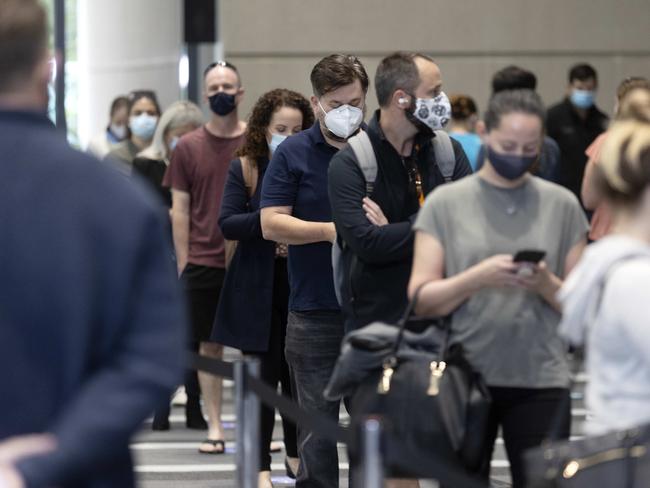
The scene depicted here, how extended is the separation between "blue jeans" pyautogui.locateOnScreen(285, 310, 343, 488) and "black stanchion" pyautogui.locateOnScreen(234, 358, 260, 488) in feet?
5.09

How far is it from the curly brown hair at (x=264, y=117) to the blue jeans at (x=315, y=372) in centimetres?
148

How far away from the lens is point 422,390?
4902mm

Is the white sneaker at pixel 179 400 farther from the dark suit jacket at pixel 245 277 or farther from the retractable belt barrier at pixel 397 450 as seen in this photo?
the retractable belt barrier at pixel 397 450

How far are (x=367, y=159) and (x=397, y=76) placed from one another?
13.6 inches

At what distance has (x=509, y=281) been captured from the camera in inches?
188

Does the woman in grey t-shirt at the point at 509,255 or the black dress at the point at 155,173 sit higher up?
the woman in grey t-shirt at the point at 509,255

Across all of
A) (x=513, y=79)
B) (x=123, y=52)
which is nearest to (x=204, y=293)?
(x=513, y=79)

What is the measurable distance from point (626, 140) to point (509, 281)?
78 centimetres

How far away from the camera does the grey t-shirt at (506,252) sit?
491cm

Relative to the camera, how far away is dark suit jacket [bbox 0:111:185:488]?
275cm

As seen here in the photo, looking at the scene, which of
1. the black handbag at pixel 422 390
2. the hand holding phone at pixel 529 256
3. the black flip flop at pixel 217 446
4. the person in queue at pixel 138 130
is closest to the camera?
the hand holding phone at pixel 529 256

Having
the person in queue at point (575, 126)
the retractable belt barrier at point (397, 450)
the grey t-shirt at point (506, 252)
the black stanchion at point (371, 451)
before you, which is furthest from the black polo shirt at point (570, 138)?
the black stanchion at point (371, 451)

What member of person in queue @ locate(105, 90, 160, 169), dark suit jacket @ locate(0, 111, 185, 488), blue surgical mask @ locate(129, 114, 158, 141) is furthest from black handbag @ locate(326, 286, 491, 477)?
blue surgical mask @ locate(129, 114, 158, 141)

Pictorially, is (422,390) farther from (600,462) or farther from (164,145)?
(164,145)
